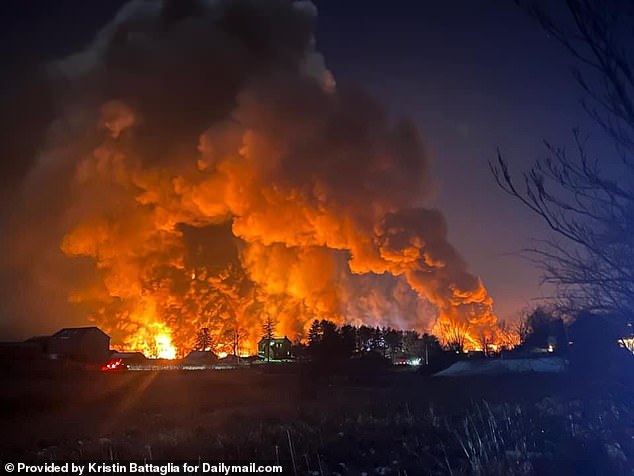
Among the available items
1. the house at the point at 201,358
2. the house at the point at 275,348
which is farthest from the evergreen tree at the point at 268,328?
the house at the point at 201,358

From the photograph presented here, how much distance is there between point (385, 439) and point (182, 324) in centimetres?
7834

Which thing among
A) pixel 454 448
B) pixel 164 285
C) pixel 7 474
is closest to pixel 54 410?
pixel 7 474

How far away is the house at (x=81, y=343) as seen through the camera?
2219 inches

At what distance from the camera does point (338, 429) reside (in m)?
12.7

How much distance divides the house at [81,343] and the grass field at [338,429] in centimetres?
3361

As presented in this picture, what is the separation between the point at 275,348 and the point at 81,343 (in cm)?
2680

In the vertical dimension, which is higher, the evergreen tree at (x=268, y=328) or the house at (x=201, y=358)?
the evergreen tree at (x=268, y=328)

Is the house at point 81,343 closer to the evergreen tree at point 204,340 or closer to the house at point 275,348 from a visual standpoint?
the house at point 275,348

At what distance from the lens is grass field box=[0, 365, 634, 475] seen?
28.2 ft

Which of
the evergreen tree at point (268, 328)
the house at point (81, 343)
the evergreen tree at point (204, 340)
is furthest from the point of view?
the evergreen tree at point (268, 328)

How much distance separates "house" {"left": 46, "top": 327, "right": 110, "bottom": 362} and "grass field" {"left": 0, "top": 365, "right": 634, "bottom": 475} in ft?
110

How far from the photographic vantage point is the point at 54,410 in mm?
19188

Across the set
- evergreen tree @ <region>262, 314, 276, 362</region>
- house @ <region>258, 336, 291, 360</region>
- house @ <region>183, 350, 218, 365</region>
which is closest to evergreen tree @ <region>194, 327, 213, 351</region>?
house @ <region>258, 336, 291, 360</region>

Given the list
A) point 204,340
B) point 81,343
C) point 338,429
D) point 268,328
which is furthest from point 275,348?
point 338,429
